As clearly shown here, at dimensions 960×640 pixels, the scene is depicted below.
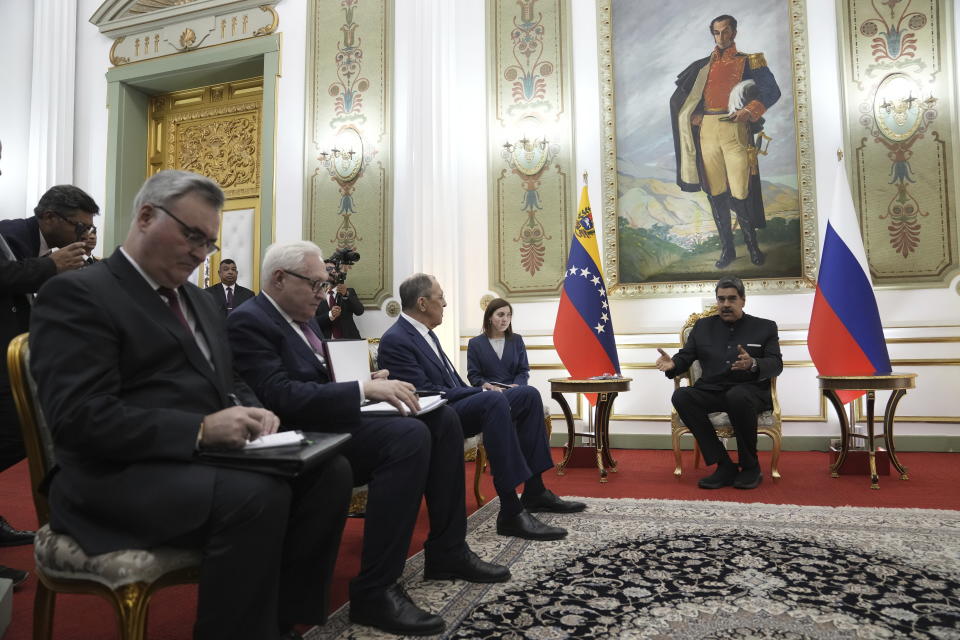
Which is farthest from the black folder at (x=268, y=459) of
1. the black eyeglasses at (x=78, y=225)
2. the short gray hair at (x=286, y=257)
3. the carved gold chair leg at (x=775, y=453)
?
the carved gold chair leg at (x=775, y=453)

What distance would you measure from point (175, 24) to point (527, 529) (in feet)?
22.6

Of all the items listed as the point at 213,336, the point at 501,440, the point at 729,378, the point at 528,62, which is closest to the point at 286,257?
the point at 213,336

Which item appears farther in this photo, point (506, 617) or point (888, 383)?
point (888, 383)

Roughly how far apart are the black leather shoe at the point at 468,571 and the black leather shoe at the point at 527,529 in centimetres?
50

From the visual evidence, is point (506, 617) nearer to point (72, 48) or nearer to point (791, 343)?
point (791, 343)

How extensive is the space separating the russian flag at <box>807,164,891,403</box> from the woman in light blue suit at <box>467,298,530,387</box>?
199 centimetres

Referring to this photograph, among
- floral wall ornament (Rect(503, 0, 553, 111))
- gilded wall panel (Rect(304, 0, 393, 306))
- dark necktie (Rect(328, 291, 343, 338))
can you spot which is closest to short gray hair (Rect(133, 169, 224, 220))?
dark necktie (Rect(328, 291, 343, 338))

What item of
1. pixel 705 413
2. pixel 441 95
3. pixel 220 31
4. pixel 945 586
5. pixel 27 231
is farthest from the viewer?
pixel 220 31

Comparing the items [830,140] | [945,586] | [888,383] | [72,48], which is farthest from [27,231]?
[72,48]

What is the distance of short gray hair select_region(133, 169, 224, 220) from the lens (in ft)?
4.75

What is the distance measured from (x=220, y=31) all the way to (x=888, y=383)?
6810 mm

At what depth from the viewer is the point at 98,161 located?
23.5ft

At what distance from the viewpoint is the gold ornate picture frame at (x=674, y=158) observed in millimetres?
5227

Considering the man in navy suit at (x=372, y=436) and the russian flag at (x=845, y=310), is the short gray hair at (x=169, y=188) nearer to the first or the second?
the man in navy suit at (x=372, y=436)
